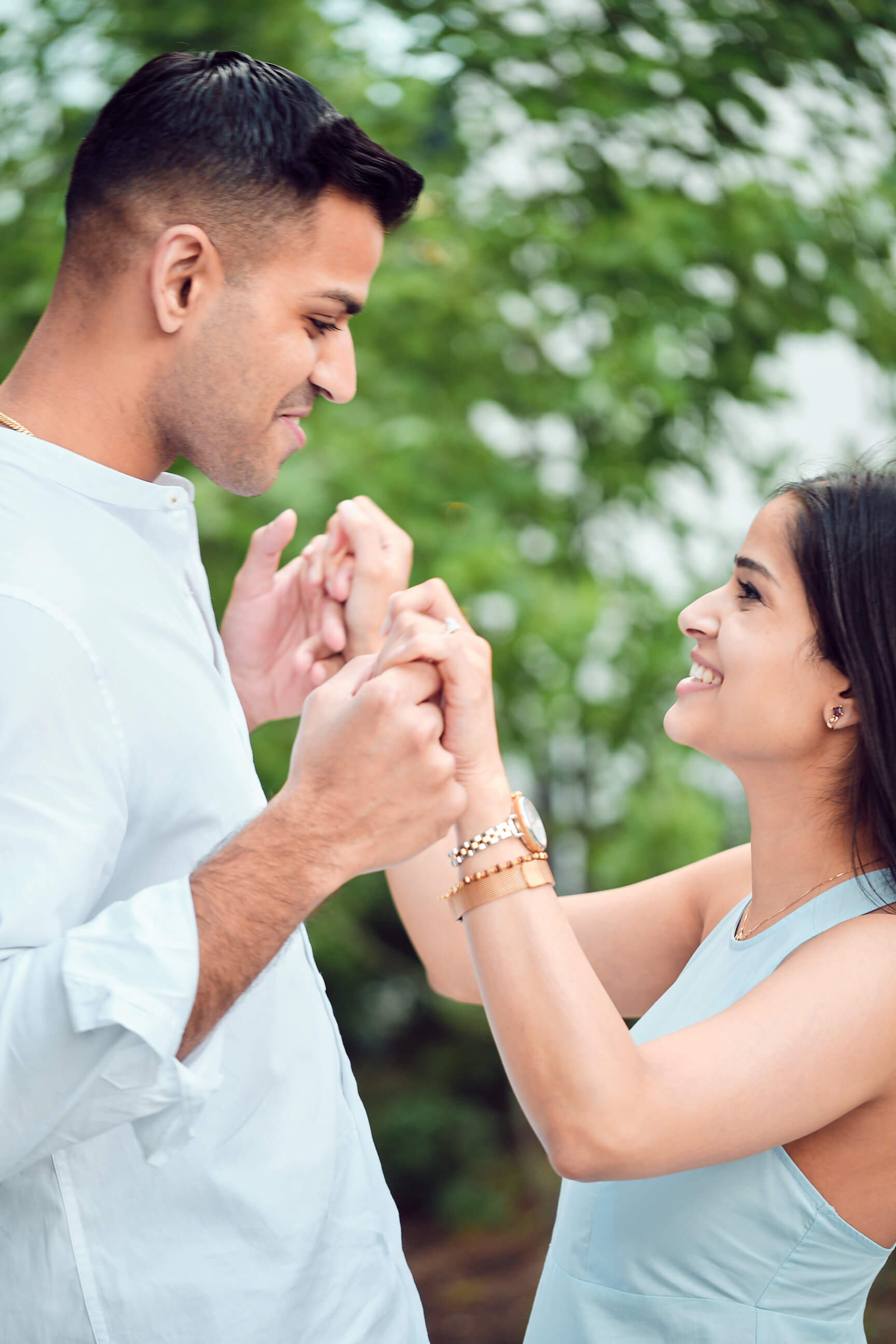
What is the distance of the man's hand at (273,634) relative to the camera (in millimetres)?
2154

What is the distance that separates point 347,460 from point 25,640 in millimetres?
1767

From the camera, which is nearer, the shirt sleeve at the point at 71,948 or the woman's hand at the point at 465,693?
the shirt sleeve at the point at 71,948

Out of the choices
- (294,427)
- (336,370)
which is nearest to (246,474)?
(294,427)

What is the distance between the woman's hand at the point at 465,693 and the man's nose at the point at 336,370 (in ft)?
1.23

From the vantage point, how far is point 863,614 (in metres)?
1.77

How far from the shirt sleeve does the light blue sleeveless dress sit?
2.77ft

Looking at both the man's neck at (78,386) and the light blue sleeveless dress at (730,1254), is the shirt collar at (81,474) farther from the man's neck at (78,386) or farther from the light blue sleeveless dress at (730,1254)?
the light blue sleeveless dress at (730,1254)

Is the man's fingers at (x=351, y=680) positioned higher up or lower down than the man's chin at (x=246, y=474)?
higher up

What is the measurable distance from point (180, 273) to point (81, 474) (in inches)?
12.5

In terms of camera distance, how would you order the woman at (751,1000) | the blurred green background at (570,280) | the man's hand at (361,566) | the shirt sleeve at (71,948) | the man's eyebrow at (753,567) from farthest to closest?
the blurred green background at (570,280), the man's hand at (361,566), the man's eyebrow at (753,567), the woman at (751,1000), the shirt sleeve at (71,948)

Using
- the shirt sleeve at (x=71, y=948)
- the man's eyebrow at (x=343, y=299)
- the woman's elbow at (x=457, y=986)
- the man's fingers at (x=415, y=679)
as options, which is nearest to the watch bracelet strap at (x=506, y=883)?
→ the man's fingers at (x=415, y=679)

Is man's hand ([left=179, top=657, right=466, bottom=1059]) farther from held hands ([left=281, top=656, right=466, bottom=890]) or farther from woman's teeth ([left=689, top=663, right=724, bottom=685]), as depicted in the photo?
woman's teeth ([left=689, top=663, right=724, bottom=685])

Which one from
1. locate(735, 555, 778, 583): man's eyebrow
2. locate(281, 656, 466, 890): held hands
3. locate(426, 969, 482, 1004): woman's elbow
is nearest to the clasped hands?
locate(281, 656, 466, 890): held hands

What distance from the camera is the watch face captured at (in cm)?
159
